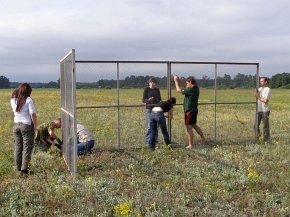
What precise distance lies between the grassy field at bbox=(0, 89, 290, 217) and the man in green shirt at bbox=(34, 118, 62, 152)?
10.4 inches

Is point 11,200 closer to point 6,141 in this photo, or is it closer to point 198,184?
point 198,184

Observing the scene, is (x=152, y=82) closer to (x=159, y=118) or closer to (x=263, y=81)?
(x=159, y=118)

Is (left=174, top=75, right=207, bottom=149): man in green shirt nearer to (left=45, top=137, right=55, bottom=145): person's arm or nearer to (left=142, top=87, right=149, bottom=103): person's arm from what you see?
(left=142, top=87, right=149, bottom=103): person's arm

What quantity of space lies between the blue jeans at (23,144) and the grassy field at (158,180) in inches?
12.1

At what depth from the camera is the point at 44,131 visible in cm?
1039

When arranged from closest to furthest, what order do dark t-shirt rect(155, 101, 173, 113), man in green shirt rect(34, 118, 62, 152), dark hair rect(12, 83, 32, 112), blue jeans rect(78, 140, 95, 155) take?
dark hair rect(12, 83, 32, 112)
blue jeans rect(78, 140, 95, 155)
man in green shirt rect(34, 118, 62, 152)
dark t-shirt rect(155, 101, 173, 113)

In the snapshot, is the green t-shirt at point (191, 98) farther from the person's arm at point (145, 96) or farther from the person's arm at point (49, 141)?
the person's arm at point (49, 141)

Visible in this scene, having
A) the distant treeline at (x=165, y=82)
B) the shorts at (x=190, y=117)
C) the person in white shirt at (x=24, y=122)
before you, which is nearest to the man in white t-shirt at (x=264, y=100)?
the distant treeline at (x=165, y=82)

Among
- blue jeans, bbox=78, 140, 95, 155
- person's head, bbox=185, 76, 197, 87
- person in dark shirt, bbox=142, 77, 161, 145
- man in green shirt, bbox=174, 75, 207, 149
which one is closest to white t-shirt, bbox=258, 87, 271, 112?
man in green shirt, bbox=174, 75, 207, 149

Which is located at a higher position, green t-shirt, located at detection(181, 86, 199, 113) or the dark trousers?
green t-shirt, located at detection(181, 86, 199, 113)

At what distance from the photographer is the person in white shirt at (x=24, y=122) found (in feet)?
27.3

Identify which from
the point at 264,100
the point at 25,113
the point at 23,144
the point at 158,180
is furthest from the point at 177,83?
the point at 23,144

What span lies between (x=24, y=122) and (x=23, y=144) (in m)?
0.52

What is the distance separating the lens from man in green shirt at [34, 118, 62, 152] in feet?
33.7
